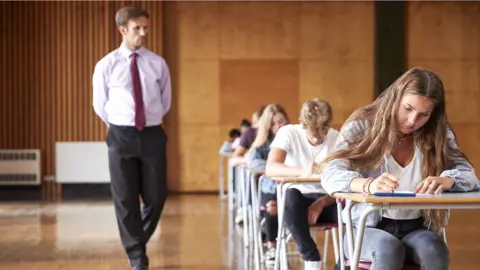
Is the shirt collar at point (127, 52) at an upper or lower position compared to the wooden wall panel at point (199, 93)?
upper

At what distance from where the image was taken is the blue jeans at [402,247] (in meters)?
3.05

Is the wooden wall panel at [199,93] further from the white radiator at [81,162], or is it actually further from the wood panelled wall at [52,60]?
the white radiator at [81,162]

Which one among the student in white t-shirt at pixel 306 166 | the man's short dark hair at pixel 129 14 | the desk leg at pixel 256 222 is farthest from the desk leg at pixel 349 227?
the desk leg at pixel 256 222

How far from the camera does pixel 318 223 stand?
506cm

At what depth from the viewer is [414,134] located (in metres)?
3.39

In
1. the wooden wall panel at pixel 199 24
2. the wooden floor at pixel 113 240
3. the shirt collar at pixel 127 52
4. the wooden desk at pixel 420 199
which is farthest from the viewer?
the wooden wall panel at pixel 199 24

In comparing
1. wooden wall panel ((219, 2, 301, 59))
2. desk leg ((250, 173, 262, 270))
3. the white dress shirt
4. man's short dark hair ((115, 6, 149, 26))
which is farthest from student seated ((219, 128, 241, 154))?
man's short dark hair ((115, 6, 149, 26))

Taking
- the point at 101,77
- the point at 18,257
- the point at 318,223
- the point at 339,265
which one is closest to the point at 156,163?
the point at 101,77

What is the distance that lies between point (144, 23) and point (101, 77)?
449 millimetres

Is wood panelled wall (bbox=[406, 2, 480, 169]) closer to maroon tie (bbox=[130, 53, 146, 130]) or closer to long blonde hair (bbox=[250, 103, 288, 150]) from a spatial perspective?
long blonde hair (bbox=[250, 103, 288, 150])

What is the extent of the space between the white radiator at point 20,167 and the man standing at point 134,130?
811 centimetres

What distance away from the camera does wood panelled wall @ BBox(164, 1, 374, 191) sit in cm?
1370

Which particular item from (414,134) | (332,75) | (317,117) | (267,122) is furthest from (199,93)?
(414,134)

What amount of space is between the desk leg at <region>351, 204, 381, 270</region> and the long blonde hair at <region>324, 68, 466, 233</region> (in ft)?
1.14
